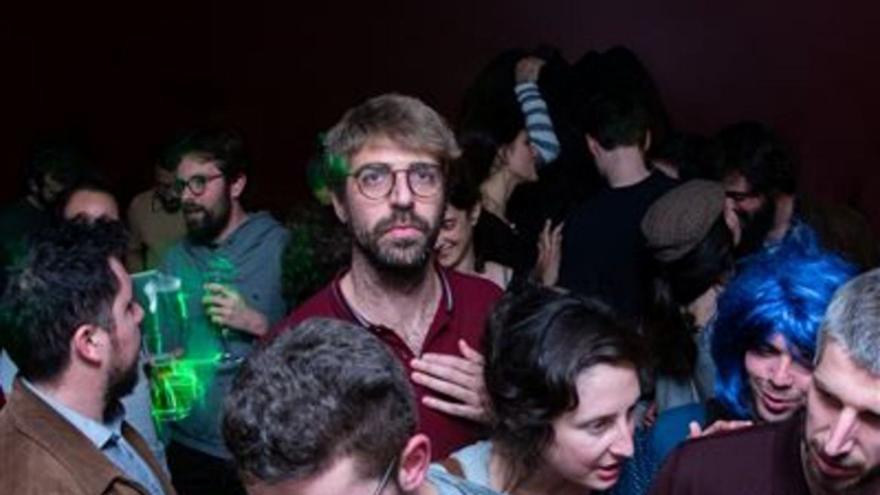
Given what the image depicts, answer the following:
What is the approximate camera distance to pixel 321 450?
1845 mm

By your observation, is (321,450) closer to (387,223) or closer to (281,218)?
(387,223)

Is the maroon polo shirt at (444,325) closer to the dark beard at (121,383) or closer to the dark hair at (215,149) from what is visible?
the dark beard at (121,383)

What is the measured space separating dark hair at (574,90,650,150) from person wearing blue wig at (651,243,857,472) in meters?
1.82

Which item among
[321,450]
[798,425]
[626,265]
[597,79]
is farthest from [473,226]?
[321,450]

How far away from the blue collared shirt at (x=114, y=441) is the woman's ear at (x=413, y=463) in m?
0.87

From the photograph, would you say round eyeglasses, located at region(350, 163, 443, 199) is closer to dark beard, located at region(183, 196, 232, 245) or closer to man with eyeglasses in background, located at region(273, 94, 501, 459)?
man with eyeglasses in background, located at region(273, 94, 501, 459)

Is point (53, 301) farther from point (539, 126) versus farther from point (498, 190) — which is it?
point (539, 126)

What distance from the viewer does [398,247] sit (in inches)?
111

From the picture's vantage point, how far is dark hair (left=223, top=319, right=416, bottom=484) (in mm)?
1845

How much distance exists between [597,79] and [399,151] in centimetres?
222

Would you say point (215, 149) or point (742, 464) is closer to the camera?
point (742, 464)

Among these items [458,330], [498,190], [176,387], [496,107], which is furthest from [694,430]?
[496,107]

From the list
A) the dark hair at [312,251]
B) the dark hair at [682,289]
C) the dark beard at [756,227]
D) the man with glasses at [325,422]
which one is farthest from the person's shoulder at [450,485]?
the dark beard at [756,227]

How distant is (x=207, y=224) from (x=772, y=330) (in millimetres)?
2005
